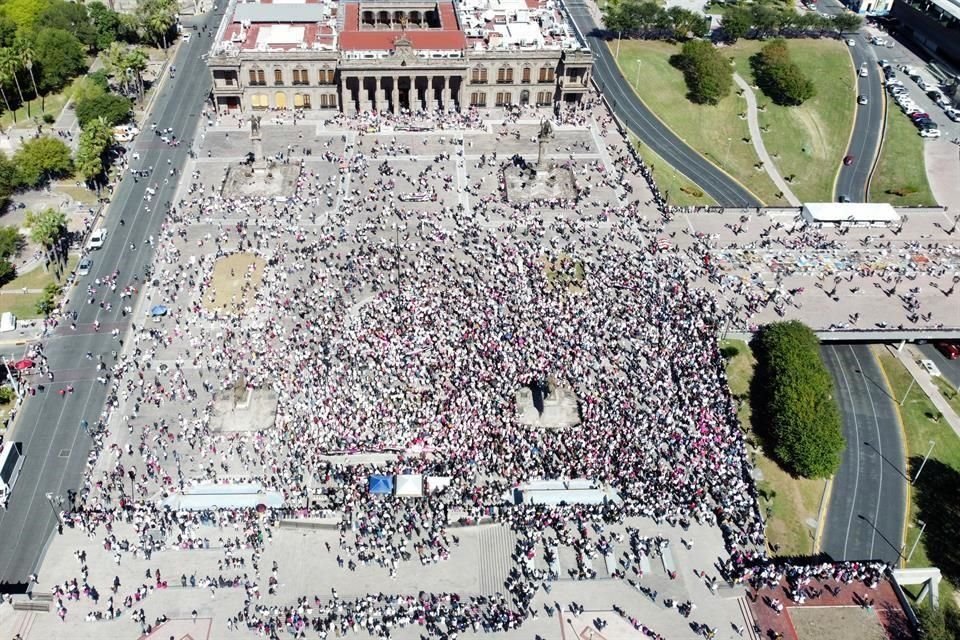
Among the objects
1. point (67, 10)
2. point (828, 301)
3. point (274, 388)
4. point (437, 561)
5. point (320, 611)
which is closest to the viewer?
point (320, 611)

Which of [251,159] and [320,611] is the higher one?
[251,159]

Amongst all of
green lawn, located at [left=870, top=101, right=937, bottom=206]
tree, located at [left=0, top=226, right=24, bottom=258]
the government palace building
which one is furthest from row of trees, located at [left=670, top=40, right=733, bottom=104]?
tree, located at [left=0, top=226, right=24, bottom=258]

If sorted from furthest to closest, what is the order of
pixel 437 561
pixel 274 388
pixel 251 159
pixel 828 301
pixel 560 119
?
1. pixel 560 119
2. pixel 251 159
3. pixel 828 301
4. pixel 274 388
5. pixel 437 561

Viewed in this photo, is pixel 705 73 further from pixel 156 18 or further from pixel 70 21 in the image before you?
pixel 70 21

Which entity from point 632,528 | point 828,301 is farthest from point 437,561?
point 828,301

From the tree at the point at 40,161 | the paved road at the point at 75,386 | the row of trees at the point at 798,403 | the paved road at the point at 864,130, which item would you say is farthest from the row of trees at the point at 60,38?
the paved road at the point at 864,130

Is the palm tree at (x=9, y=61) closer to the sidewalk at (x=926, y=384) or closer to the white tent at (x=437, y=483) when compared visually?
the white tent at (x=437, y=483)

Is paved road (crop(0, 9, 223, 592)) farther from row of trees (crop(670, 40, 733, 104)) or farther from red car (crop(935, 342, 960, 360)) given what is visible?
red car (crop(935, 342, 960, 360))

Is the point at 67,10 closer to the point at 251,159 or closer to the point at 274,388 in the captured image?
the point at 251,159
